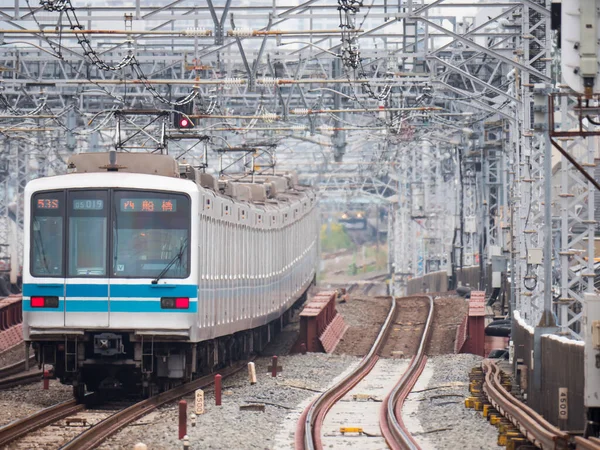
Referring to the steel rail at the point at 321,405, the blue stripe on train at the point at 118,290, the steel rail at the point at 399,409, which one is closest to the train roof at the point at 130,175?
the blue stripe on train at the point at 118,290

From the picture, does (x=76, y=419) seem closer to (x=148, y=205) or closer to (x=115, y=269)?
(x=115, y=269)

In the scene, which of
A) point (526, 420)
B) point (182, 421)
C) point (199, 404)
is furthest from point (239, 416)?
point (526, 420)

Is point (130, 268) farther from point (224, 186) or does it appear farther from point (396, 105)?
point (396, 105)

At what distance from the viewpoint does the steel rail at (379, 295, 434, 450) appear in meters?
12.2

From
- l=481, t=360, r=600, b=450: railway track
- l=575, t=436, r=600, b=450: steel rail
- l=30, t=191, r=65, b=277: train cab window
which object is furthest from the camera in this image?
l=30, t=191, r=65, b=277: train cab window

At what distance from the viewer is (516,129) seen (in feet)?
68.6

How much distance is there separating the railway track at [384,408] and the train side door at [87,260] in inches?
106

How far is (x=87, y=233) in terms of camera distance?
1507cm

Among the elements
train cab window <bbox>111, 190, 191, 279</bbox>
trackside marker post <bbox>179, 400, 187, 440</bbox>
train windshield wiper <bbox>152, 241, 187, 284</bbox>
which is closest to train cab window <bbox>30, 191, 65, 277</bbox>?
train cab window <bbox>111, 190, 191, 279</bbox>

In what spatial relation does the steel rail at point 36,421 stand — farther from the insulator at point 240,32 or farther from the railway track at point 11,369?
the insulator at point 240,32

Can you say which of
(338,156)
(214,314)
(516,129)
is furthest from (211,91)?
(214,314)

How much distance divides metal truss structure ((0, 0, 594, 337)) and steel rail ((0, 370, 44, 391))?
3.78 m

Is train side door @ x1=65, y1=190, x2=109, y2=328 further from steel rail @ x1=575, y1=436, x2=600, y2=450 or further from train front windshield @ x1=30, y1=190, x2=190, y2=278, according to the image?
steel rail @ x1=575, y1=436, x2=600, y2=450

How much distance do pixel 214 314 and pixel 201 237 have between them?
64.7 inches
